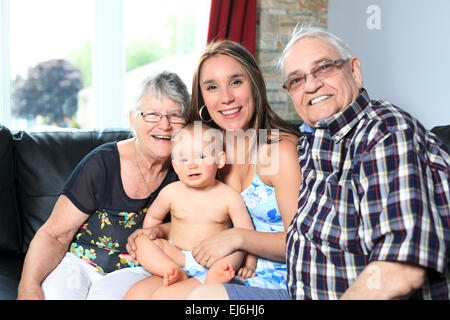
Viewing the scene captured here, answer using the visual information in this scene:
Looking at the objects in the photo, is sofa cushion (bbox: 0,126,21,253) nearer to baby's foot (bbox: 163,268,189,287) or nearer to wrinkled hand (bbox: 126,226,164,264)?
wrinkled hand (bbox: 126,226,164,264)

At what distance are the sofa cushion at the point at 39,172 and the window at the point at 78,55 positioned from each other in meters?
1.24

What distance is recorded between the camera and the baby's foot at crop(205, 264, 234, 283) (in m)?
1.45

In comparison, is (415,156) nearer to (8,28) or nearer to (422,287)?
(422,287)

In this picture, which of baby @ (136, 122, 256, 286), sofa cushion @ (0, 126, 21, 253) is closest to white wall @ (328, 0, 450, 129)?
baby @ (136, 122, 256, 286)

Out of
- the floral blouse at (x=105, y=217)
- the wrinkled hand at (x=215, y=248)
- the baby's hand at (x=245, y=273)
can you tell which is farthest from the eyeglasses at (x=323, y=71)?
the floral blouse at (x=105, y=217)

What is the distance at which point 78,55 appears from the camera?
3.50 m

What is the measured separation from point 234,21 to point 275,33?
0.42 meters

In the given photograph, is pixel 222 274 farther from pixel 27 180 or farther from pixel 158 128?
pixel 27 180

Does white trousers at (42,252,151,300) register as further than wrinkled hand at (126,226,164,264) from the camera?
No

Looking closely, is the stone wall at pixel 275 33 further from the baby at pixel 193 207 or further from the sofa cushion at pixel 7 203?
the sofa cushion at pixel 7 203

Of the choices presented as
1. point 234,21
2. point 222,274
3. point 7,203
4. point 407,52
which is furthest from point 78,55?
point 222,274

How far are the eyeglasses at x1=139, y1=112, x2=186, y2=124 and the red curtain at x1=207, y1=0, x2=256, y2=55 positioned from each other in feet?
6.07

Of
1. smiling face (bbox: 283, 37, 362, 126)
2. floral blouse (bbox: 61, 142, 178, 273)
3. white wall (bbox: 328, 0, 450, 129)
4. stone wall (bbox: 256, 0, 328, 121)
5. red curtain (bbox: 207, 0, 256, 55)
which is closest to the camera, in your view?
smiling face (bbox: 283, 37, 362, 126)

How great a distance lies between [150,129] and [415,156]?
0.98m
